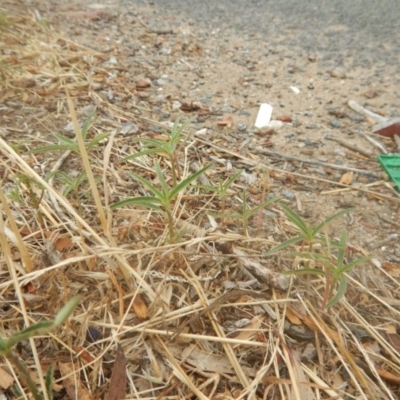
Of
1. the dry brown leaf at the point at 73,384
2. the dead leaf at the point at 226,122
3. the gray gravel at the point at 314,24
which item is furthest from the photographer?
the gray gravel at the point at 314,24

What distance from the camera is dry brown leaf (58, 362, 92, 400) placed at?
0.80 metres

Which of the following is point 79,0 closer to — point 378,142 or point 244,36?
point 244,36

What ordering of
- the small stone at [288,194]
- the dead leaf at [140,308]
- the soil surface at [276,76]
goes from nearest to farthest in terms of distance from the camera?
the dead leaf at [140,308] → the small stone at [288,194] → the soil surface at [276,76]

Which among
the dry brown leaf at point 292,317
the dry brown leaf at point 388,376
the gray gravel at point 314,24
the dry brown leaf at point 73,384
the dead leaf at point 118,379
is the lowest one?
the dry brown leaf at point 73,384

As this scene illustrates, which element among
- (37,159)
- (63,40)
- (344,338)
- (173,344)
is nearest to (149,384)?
(173,344)

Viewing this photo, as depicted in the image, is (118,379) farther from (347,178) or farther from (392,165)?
(392,165)

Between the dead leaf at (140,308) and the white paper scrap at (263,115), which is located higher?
the white paper scrap at (263,115)

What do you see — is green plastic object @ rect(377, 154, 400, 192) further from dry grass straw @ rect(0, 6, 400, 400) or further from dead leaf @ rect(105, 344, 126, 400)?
dead leaf @ rect(105, 344, 126, 400)

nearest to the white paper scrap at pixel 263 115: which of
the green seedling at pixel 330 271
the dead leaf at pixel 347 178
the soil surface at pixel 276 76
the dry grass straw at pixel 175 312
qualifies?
the soil surface at pixel 276 76

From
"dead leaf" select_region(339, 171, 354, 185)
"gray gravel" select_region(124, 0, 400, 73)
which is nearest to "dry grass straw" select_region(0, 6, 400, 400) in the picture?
"dead leaf" select_region(339, 171, 354, 185)

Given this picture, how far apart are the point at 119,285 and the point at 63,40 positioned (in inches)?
65.4

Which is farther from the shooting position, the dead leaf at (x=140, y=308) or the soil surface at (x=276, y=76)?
the soil surface at (x=276, y=76)

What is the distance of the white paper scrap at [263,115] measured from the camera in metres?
1.84

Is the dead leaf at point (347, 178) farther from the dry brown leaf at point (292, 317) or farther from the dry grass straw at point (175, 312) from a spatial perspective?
the dry brown leaf at point (292, 317)
